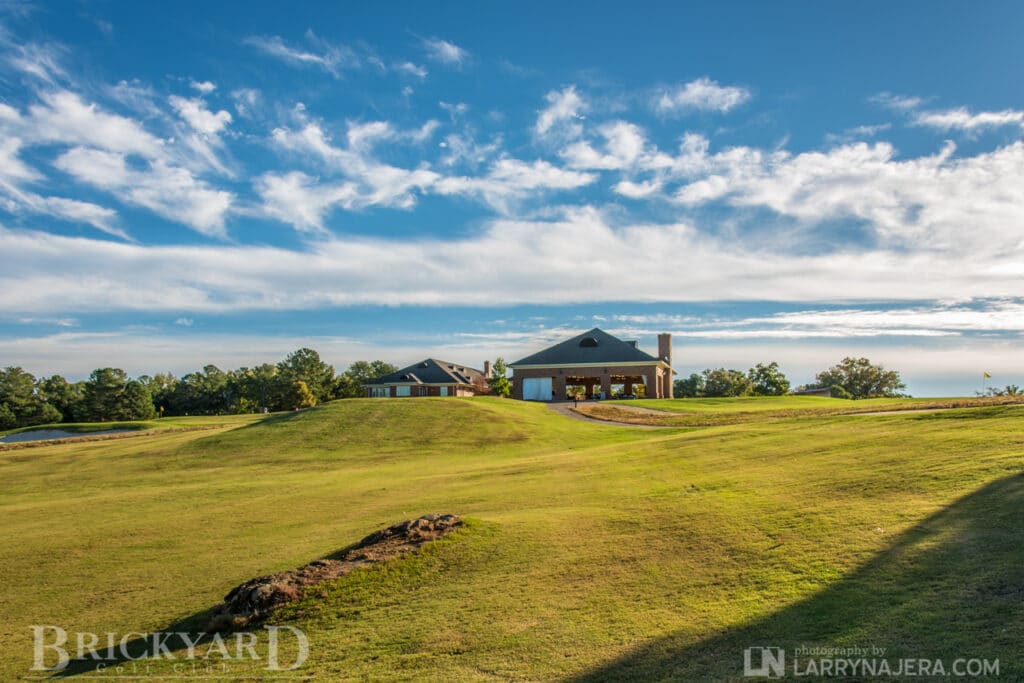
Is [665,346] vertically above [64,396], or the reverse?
[665,346]

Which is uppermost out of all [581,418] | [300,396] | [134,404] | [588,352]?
[588,352]

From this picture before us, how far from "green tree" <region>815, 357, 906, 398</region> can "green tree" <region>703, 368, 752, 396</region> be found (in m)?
9.85

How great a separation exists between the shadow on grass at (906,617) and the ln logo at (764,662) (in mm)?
59

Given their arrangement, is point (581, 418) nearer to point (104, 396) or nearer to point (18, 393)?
point (104, 396)

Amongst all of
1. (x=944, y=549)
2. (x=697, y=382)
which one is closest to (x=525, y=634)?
(x=944, y=549)

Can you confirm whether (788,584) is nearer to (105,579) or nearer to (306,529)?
(306,529)

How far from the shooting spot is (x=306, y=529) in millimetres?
12188

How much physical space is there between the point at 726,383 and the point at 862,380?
627 inches

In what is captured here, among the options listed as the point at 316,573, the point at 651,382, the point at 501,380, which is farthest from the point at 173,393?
the point at 316,573

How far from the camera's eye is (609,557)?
328 inches

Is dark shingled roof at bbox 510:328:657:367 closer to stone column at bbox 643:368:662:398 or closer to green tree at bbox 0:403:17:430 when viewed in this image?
stone column at bbox 643:368:662:398

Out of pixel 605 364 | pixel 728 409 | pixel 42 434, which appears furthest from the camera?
pixel 605 364

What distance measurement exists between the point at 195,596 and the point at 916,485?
11.0 metres

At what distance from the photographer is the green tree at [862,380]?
2789 inches
